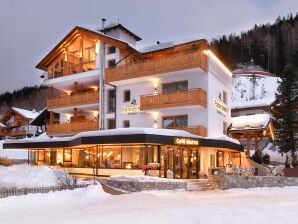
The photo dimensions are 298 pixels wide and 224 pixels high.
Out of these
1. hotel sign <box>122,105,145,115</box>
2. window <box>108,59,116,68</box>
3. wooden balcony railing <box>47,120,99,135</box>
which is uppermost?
window <box>108,59,116,68</box>

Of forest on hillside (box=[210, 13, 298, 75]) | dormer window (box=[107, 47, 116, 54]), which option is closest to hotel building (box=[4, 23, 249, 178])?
dormer window (box=[107, 47, 116, 54])

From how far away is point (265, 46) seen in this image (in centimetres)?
11331

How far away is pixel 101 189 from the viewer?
21.7 metres

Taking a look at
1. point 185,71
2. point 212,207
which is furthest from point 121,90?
point 212,207

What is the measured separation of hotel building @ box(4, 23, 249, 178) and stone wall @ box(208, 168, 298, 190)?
2925mm

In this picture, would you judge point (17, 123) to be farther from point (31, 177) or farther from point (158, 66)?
point (31, 177)

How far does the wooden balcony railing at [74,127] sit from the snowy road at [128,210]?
1729 centimetres

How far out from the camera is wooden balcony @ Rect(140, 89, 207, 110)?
3098 centimetres

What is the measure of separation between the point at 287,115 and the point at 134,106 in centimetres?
1309

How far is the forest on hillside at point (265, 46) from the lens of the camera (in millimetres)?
106412

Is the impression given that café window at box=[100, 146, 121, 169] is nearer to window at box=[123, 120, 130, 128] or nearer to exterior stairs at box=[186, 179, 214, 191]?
exterior stairs at box=[186, 179, 214, 191]

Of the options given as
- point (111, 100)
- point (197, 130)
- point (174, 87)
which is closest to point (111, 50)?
point (111, 100)

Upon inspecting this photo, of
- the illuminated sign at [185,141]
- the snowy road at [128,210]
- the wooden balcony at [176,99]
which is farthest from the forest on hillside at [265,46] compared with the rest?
the snowy road at [128,210]

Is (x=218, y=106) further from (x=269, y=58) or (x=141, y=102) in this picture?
(x=269, y=58)
